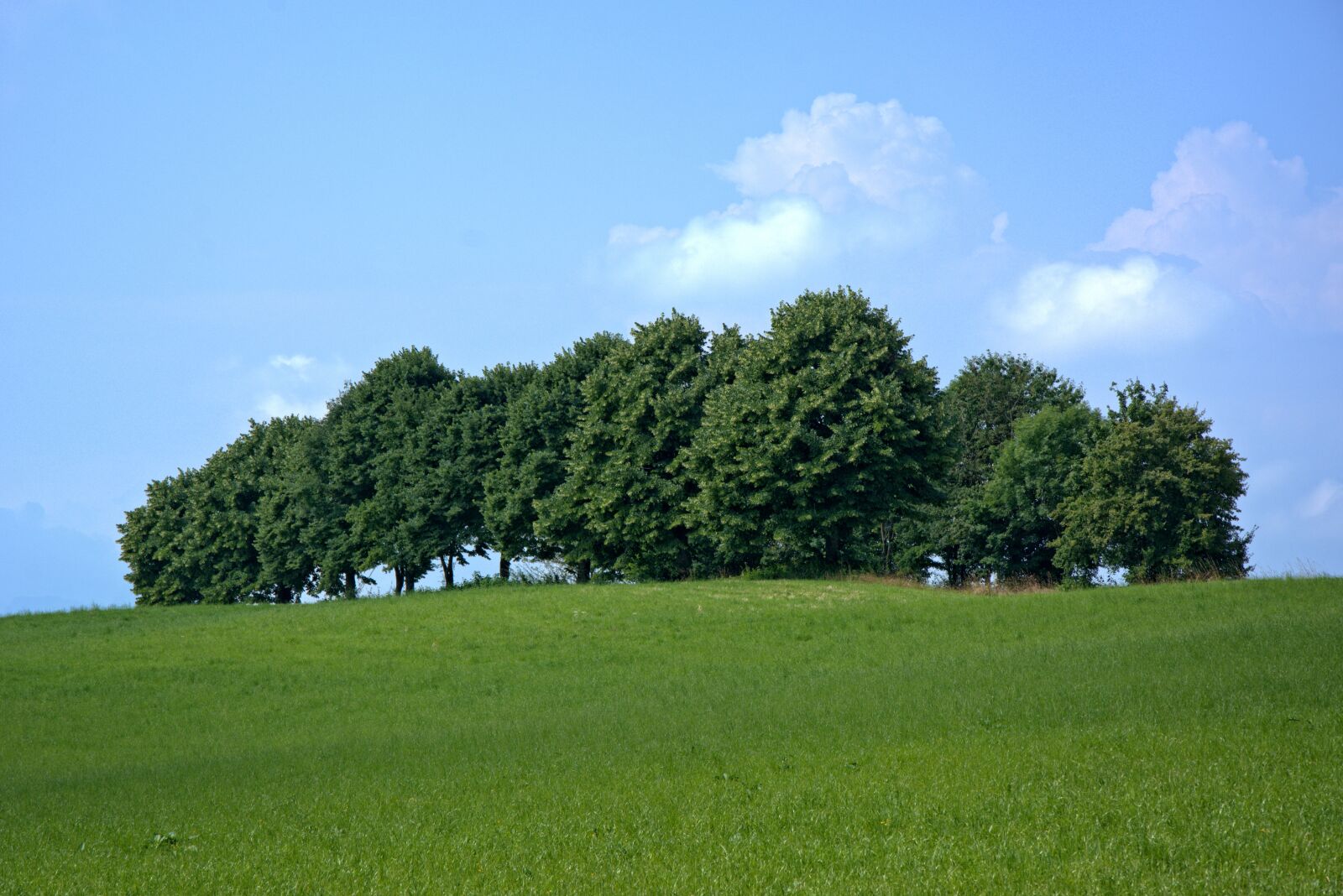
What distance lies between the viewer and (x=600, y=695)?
93.5 feet

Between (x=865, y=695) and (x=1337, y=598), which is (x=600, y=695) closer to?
(x=865, y=695)

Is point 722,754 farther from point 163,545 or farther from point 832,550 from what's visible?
point 163,545

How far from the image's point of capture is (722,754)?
17.4 meters

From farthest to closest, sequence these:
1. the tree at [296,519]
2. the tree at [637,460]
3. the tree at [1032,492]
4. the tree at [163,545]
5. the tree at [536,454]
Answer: the tree at [163,545] < the tree at [296,519] < the tree at [1032,492] < the tree at [536,454] < the tree at [637,460]

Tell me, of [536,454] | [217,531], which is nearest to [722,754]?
[536,454]

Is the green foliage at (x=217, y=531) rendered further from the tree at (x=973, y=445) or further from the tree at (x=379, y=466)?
the tree at (x=973, y=445)

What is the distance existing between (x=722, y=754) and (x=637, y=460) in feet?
125

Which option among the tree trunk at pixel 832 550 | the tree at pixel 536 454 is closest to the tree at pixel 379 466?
the tree at pixel 536 454

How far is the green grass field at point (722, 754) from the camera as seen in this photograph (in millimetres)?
11164

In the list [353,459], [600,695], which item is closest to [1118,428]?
[600,695]

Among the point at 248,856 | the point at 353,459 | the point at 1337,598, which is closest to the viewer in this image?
the point at 248,856

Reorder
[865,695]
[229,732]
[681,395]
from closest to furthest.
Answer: [865,695], [229,732], [681,395]

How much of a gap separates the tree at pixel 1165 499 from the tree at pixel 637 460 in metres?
24.3

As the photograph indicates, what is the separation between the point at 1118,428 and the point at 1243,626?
3370 cm
